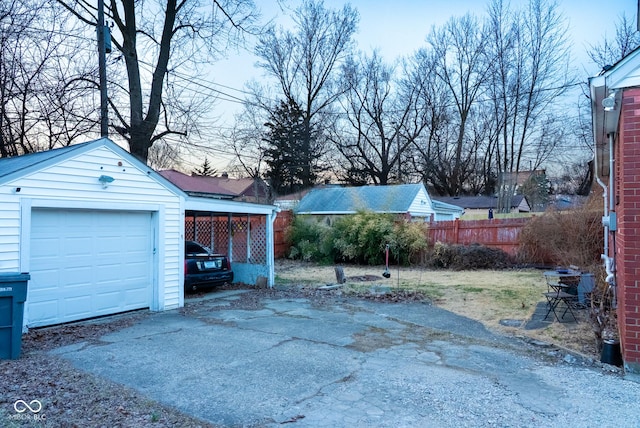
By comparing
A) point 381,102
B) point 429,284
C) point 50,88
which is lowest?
point 429,284

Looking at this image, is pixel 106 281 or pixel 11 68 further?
pixel 11 68

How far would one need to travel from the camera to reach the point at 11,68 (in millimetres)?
12633

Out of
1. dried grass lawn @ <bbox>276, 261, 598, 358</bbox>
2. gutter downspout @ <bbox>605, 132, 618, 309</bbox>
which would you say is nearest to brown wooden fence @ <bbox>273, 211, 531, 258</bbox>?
dried grass lawn @ <bbox>276, 261, 598, 358</bbox>

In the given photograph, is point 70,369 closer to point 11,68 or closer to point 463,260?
point 11,68

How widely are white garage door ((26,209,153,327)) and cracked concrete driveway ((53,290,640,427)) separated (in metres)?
1.04

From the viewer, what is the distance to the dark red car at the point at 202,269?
33.2 ft

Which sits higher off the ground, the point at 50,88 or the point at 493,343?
Answer: the point at 50,88

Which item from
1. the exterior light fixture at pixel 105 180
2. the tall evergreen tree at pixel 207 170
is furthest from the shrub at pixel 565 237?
the tall evergreen tree at pixel 207 170

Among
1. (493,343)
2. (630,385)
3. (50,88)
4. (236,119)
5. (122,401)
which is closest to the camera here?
(122,401)

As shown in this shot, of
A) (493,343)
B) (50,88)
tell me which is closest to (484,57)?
(50,88)

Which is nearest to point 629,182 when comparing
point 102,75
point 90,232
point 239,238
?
point 90,232

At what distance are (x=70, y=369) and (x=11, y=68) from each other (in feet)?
37.3

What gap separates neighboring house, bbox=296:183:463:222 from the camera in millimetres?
21062

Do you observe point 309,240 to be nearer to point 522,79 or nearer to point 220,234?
point 220,234
